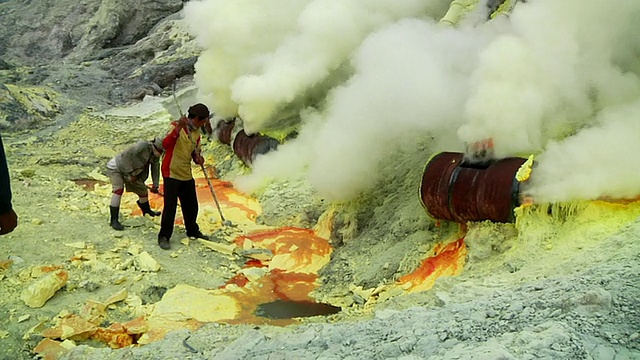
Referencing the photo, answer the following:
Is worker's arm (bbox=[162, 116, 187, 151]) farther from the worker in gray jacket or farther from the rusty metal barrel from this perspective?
the rusty metal barrel

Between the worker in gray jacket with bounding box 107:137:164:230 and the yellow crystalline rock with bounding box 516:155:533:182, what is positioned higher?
the yellow crystalline rock with bounding box 516:155:533:182

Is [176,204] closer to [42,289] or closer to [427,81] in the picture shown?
[42,289]

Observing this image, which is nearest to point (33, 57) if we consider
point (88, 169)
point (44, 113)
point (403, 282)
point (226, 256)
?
point (44, 113)

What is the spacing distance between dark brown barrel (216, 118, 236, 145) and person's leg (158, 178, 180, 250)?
344cm

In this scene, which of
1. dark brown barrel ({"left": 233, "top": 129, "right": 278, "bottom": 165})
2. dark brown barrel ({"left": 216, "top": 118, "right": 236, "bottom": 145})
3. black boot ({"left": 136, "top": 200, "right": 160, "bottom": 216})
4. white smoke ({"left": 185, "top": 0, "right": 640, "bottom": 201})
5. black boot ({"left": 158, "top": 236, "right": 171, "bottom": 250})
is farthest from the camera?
dark brown barrel ({"left": 216, "top": 118, "right": 236, "bottom": 145})

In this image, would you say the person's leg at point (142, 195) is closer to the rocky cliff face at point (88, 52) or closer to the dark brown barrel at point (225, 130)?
the dark brown barrel at point (225, 130)

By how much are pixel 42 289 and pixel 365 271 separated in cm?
216

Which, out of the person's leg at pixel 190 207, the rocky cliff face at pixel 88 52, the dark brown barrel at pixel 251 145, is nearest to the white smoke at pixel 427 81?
the dark brown barrel at pixel 251 145

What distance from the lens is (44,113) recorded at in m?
10.7

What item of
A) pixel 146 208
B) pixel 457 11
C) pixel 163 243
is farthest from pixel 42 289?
pixel 457 11

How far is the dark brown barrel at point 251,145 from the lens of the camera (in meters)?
6.98

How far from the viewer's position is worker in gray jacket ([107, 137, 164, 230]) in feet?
16.7

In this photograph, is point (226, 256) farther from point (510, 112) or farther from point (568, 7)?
point (568, 7)

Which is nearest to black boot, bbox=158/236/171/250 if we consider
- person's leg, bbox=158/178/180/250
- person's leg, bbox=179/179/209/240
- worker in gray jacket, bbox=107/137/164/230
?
person's leg, bbox=158/178/180/250
